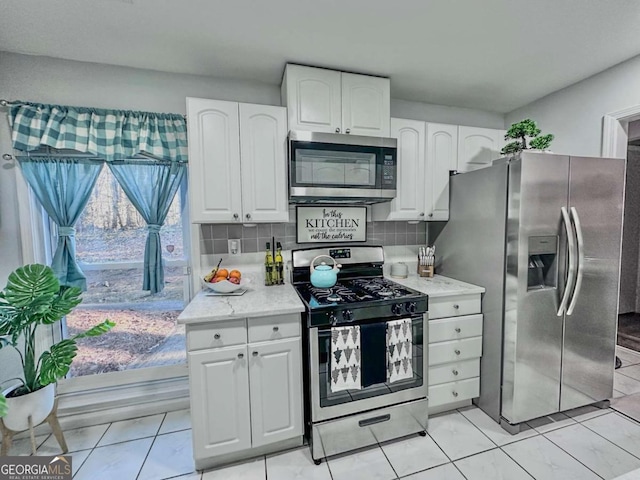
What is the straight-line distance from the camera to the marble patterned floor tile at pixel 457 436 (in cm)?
176

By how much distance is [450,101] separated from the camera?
2729 millimetres

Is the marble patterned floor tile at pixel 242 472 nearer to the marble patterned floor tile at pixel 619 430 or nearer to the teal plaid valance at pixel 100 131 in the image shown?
the teal plaid valance at pixel 100 131

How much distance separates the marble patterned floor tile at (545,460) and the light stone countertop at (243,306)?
157 centimetres

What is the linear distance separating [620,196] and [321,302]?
220 cm

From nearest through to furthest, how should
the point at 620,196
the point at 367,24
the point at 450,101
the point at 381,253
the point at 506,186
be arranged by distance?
1. the point at 367,24
2. the point at 506,186
3. the point at 620,196
4. the point at 381,253
5. the point at 450,101

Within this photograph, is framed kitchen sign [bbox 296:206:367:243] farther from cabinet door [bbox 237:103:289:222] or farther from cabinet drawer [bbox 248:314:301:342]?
cabinet drawer [bbox 248:314:301:342]

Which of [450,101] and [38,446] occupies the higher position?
[450,101]

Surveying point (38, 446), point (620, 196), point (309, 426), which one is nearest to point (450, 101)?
point (620, 196)

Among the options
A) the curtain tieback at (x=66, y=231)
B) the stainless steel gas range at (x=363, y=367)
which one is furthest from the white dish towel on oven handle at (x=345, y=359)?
the curtain tieback at (x=66, y=231)

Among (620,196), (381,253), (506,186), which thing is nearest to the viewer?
(506,186)

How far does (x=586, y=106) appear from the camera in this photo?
7.78 ft

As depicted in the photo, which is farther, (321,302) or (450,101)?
(450,101)

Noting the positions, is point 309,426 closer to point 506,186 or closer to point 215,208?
point 215,208

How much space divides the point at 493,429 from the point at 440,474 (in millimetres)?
606
